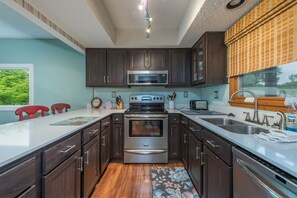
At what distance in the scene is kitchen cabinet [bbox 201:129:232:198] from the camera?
4.16ft

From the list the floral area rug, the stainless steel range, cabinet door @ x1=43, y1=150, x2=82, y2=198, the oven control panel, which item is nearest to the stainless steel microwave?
the oven control panel

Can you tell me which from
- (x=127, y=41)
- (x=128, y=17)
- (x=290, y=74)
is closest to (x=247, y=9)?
(x=290, y=74)

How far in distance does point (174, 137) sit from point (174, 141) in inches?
2.8

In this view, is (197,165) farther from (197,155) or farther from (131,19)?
(131,19)

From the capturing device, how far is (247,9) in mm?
1911

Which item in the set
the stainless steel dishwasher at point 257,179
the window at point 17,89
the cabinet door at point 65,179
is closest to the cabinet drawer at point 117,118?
the cabinet door at point 65,179

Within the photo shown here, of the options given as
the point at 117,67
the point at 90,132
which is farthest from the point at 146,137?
the point at 117,67

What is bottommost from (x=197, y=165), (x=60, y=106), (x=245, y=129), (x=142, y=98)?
(x=197, y=165)

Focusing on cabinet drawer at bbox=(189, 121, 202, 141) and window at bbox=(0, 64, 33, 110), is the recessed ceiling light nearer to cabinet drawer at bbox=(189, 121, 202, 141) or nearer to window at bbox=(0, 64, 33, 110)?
cabinet drawer at bbox=(189, 121, 202, 141)

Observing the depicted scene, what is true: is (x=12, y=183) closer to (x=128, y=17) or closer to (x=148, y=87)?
(x=128, y=17)

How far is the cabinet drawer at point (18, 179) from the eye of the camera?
0.77 m

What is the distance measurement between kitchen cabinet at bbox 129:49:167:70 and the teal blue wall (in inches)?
44.6

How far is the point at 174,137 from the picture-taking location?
3088 millimetres

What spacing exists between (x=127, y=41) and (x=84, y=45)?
0.82 m
